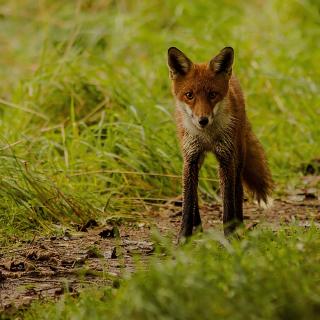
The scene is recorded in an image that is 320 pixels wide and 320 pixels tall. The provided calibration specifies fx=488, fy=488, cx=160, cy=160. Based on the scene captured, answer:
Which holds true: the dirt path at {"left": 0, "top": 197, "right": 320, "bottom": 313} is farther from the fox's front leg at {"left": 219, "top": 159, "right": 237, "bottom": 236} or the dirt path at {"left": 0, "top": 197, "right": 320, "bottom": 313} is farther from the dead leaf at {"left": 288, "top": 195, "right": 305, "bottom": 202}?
the fox's front leg at {"left": 219, "top": 159, "right": 237, "bottom": 236}

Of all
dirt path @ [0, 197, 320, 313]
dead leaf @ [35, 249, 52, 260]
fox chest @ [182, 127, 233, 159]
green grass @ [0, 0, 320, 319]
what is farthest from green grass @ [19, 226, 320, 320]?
fox chest @ [182, 127, 233, 159]

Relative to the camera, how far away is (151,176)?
220 inches

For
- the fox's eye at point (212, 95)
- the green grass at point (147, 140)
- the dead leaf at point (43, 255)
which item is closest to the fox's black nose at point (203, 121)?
the fox's eye at point (212, 95)

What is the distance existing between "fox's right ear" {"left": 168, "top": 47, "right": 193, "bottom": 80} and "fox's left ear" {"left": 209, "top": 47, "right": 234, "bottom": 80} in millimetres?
202

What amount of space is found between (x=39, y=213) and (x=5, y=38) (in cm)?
723

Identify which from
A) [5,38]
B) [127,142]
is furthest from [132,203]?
[5,38]

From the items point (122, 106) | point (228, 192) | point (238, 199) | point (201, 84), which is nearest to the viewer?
point (201, 84)

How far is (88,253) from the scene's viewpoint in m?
3.96

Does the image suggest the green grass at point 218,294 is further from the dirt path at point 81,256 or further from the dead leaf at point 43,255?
the dead leaf at point 43,255

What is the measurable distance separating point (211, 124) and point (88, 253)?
1.54 metres

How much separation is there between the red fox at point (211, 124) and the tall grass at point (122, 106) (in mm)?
908

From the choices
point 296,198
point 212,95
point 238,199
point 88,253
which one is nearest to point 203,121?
point 212,95

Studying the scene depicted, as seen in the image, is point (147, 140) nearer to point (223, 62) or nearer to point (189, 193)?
point (189, 193)

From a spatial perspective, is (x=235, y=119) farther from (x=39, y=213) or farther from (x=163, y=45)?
(x=163, y=45)
